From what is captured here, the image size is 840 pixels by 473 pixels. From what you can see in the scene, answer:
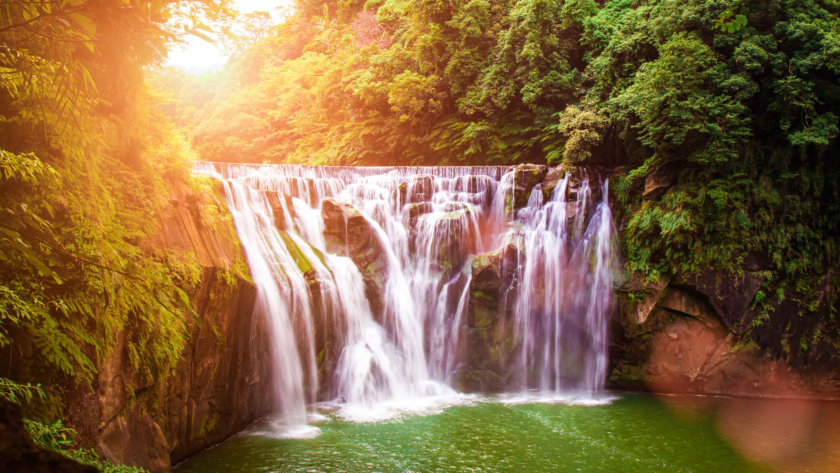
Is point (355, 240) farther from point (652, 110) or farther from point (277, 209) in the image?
point (652, 110)

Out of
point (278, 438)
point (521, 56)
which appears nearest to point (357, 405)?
point (278, 438)

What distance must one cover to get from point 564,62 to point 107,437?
653 inches

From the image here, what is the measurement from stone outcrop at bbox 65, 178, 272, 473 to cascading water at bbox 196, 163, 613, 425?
0.76 meters

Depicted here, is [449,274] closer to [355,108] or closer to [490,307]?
[490,307]

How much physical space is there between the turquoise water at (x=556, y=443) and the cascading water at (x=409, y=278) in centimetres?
133

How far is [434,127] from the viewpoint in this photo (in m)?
20.1

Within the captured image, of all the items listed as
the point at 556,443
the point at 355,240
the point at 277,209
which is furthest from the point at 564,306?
the point at 277,209

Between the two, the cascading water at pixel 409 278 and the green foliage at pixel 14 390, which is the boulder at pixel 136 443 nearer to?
the green foliage at pixel 14 390

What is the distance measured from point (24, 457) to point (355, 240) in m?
10.3

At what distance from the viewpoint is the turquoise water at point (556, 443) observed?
722 cm

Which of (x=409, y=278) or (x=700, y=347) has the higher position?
(x=409, y=278)

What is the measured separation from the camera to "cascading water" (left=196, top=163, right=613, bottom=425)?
986 cm

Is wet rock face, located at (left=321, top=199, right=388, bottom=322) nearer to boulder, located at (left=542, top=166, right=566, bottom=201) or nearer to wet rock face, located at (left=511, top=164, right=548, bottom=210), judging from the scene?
wet rock face, located at (left=511, top=164, right=548, bottom=210)

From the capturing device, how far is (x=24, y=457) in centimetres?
180
